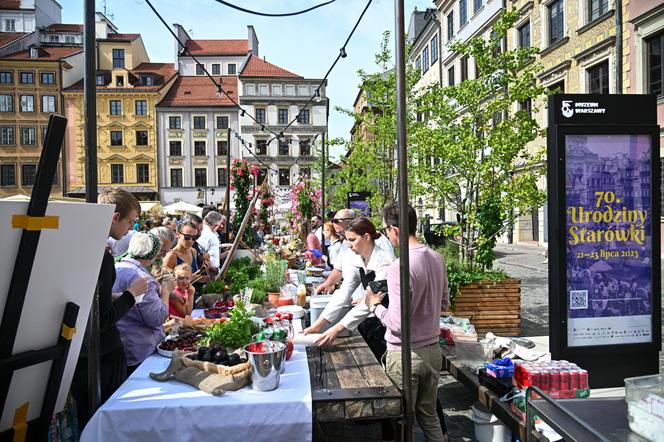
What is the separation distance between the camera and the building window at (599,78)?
19.1 meters

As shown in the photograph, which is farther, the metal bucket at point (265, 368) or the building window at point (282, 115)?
the building window at point (282, 115)

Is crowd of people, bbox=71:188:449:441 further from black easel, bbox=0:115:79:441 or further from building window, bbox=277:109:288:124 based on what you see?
building window, bbox=277:109:288:124

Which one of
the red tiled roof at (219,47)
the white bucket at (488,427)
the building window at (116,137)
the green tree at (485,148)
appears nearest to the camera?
the white bucket at (488,427)

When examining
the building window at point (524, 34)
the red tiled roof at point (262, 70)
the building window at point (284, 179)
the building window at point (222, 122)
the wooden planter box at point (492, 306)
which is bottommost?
the wooden planter box at point (492, 306)

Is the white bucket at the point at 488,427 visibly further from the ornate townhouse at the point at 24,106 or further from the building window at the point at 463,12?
the ornate townhouse at the point at 24,106

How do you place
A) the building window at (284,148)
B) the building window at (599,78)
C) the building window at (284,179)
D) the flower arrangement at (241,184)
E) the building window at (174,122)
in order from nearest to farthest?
the flower arrangement at (241,184), the building window at (599,78), the building window at (174,122), the building window at (284,179), the building window at (284,148)

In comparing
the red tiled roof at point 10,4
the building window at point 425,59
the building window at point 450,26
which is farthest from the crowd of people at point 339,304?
the red tiled roof at point 10,4

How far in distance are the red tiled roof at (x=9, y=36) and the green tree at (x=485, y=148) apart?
2067 inches

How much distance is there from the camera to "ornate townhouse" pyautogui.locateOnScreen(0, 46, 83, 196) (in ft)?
148

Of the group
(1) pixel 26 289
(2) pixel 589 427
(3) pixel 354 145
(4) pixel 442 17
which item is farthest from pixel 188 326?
(4) pixel 442 17

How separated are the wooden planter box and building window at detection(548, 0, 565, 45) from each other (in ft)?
62.4

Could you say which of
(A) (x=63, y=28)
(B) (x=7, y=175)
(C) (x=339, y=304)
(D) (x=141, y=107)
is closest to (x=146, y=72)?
(D) (x=141, y=107)

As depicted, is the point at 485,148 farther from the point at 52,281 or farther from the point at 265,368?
the point at 52,281

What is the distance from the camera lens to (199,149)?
49.3m
